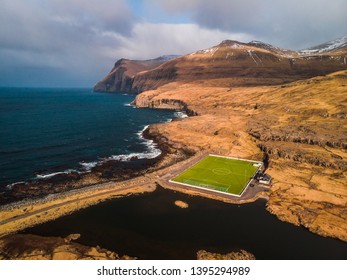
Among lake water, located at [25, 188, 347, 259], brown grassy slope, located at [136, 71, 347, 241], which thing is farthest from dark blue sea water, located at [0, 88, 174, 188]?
lake water, located at [25, 188, 347, 259]

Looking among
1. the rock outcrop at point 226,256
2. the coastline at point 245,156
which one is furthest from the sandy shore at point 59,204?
the rock outcrop at point 226,256

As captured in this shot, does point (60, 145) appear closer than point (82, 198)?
No

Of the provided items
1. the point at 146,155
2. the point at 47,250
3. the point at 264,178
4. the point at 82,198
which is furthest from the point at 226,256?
the point at 146,155

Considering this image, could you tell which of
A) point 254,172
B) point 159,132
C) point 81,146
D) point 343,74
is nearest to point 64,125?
point 81,146

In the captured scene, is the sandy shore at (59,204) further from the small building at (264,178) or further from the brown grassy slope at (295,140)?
the brown grassy slope at (295,140)

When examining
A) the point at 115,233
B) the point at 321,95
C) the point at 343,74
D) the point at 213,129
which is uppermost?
the point at 343,74

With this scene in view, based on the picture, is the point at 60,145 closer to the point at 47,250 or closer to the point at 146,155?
the point at 146,155

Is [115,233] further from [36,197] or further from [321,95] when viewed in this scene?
[321,95]
